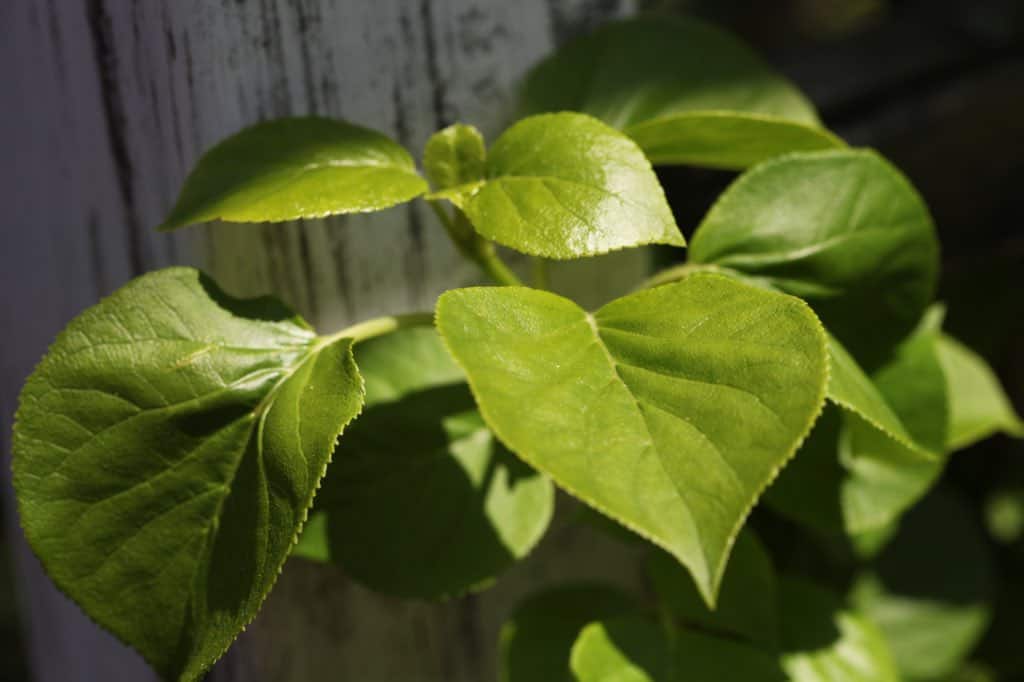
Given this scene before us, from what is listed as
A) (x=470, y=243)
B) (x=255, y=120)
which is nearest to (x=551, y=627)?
(x=470, y=243)

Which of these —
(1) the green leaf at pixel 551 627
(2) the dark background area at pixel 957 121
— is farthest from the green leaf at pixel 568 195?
(2) the dark background area at pixel 957 121

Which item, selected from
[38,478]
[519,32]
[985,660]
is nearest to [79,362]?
[38,478]

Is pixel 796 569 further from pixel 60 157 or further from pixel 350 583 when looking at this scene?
pixel 60 157

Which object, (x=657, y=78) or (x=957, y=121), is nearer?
(x=657, y=78)

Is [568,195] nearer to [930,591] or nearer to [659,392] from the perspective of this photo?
[659,392]

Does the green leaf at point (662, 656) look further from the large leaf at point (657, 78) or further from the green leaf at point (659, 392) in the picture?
the large leaf at point (657, 78)

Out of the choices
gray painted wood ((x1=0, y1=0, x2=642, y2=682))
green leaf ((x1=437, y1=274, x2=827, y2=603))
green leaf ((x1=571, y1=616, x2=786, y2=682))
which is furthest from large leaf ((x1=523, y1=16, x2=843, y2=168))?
green leaf ((x1=571, y1=616, x2=786, y2=682))

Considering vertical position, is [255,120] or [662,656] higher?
[255,120]
